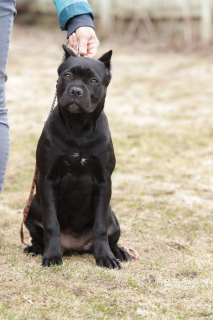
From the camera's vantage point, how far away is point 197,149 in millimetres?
7539

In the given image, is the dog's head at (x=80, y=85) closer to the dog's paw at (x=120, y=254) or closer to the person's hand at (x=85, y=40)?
the person's hand at (x=85, y=40)

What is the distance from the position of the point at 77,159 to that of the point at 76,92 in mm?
441

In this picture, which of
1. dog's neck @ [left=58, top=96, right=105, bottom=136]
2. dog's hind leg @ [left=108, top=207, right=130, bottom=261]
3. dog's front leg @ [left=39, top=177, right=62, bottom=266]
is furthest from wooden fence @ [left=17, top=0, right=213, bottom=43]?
dog's front leg @ [left=39, top=177, right=62, bottom=266]

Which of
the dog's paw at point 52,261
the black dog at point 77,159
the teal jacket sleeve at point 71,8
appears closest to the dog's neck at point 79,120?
the black dog at point 77,159

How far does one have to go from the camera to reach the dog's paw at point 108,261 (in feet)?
11.6

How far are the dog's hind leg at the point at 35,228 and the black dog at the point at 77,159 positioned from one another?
0.62 feet

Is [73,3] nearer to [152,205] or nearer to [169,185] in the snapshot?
[152,205]

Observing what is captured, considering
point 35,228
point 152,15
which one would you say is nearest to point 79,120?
point 35,228

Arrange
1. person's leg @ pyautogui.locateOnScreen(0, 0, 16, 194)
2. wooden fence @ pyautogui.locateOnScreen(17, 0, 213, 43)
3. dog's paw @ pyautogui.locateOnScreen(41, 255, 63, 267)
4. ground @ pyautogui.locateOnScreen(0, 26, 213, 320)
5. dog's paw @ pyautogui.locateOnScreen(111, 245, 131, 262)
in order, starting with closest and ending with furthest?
1. ground @ pyautogui.locateOnScreen(0, 26, 213, 320)
2. person's leg @ pyautogui.locateOnScreen(0, 0, 16, 194)
3. dog's paw @ pyautogui.locateOnScreen(41, 255, 63, 267)
4. dog's paw @ pyautogui.locateOnScreen(111, 245, 131, 262)
5. wooden fence @ pyautogui.locateOnScreen(17, 0, 213, 43)

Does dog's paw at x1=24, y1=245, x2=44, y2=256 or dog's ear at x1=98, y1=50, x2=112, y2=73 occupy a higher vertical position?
dog's ear at x1=98, y1=50, x2=112, y2=73

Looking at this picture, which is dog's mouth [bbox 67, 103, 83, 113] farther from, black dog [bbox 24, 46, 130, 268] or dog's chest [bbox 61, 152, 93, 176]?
dog's chest [bbox 61, 152, 93, 176]

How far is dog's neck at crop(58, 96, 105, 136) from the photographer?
353 cm

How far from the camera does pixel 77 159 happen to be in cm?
353

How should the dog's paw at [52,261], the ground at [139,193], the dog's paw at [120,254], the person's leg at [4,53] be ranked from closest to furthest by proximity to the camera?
1. the ground at [139,193]
2. the person's leg at [4,53]
3. the dog's paw at [52,261]
4. the dog's paw at [120,254]
